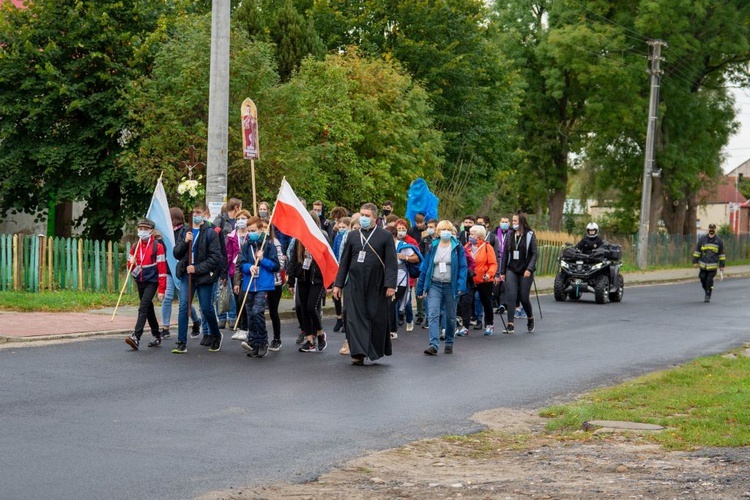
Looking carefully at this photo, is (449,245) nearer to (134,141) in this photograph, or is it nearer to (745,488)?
(745,488)

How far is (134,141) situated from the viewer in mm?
25281

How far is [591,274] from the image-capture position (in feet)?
87.6

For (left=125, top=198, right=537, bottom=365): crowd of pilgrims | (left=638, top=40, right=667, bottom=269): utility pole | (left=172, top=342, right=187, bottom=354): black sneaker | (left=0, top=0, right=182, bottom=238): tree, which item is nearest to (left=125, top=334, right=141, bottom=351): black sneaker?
(left=125, top=198, right=537, bottom=365): crowd of pilgrims

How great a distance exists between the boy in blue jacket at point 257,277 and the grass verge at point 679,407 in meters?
4.25

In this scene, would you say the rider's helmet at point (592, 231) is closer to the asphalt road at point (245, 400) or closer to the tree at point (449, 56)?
the asphalt road at point (245, 400)

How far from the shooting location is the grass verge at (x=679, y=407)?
9352mm

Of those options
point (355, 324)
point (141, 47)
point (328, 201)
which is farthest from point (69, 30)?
point (355, 324)

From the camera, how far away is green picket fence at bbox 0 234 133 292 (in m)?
21.5

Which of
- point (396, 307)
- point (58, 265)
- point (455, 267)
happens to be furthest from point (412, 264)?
point (58, 265)

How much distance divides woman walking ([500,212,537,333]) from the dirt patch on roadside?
348 inches

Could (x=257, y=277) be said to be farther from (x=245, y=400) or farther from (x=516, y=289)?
(x=516, y=289)

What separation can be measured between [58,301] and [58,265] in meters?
2.39

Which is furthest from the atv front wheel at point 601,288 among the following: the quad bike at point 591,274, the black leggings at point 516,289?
the black leggings at point 516,289

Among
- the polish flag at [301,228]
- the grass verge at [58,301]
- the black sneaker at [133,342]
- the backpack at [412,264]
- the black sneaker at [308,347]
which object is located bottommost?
the black sneaker at [308,347]
